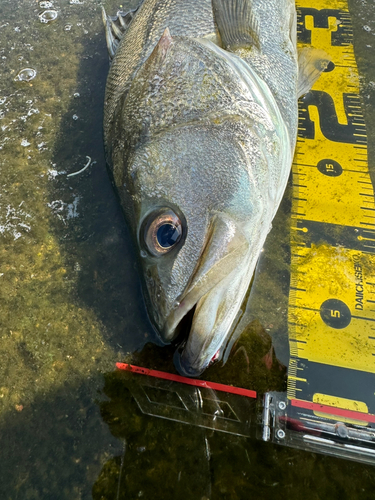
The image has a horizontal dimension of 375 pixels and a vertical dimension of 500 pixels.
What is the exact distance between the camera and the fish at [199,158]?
1.44 meters

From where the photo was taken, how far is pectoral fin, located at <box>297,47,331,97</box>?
241 centimetres

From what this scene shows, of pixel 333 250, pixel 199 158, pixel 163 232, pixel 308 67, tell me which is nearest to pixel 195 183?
pixel 199 158

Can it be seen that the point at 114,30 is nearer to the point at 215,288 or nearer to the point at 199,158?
the point at 199,158

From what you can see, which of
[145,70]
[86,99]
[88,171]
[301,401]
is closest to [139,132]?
[145,70]

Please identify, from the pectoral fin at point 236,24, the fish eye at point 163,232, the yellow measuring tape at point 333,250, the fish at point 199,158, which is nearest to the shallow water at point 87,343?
the yellow measuring tape at point 333,250

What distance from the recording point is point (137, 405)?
70.8 inches

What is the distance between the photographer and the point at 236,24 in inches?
78.4

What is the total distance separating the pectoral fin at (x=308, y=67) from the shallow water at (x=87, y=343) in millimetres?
558

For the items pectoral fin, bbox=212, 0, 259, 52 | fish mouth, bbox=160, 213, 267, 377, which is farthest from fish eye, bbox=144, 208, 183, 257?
pectoral fin, bbox=212, 0, 259, 52

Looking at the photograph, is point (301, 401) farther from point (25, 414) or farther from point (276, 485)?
point (25, 414)

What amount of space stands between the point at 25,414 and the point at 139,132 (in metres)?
1.57

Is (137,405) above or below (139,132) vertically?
below

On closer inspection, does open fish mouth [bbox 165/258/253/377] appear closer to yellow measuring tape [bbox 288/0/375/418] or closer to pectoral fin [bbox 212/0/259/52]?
yellow measuring tape [bbox 288/0/375/418]

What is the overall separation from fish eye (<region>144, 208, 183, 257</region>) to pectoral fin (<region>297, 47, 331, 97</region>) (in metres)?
1.55
